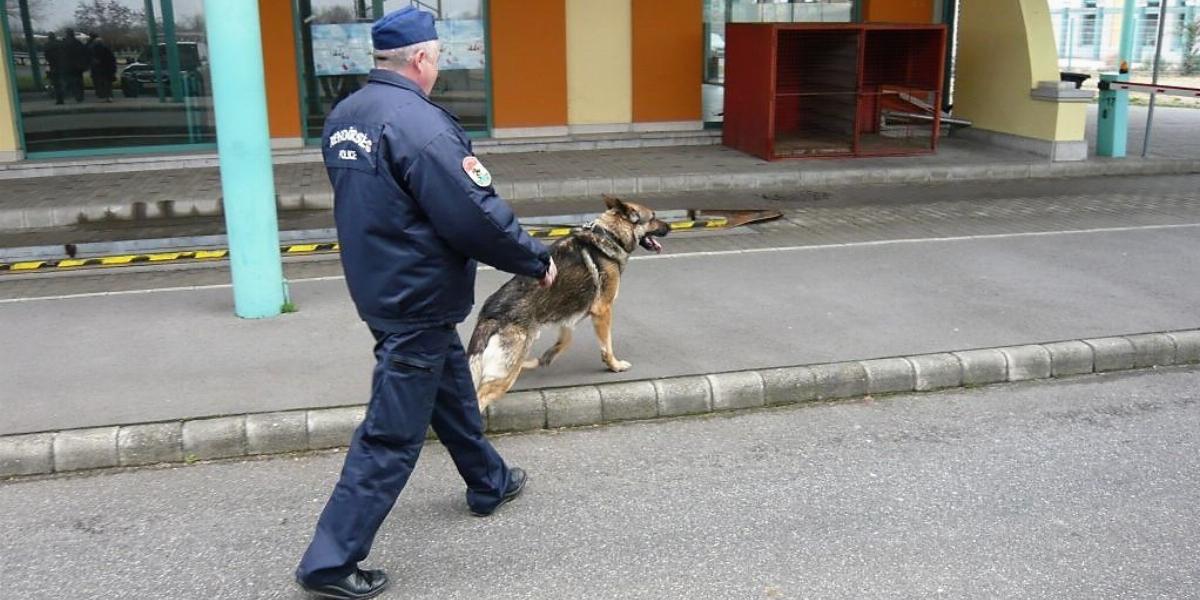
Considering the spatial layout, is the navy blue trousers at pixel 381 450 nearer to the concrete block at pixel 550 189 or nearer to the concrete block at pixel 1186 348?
the concrete block at pixel 1186 348

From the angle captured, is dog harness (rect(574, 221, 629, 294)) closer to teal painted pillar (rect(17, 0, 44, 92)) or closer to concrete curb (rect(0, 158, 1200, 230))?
concrete curb (rect(0, 158, 1200, 230))

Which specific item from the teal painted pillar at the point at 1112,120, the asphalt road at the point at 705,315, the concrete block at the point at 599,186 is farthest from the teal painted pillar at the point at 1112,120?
the concrete block at the point at 599,186

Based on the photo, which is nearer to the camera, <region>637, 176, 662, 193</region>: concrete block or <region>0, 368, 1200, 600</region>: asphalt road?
<region>0, 368, 1200, 600</region>: asphalt road

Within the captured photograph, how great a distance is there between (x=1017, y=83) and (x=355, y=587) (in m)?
12.9

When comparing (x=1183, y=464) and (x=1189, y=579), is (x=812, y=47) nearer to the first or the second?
(x=1183, y=464)

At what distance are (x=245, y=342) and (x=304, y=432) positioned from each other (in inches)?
57.8

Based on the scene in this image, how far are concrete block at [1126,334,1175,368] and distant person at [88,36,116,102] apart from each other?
12166mm

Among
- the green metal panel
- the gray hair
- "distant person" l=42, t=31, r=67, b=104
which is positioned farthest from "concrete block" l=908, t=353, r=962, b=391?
"distant person" l=42, t=31, r=67, b=104

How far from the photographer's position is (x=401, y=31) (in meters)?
3.62

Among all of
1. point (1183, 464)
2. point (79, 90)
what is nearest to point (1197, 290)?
point (1183, 464)

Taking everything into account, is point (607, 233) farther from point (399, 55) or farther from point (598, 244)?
point (399, 55)

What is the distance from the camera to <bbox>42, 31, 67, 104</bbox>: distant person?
12938mm

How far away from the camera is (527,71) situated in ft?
46.4

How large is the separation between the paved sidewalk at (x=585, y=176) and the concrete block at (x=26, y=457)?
18.3 ft
